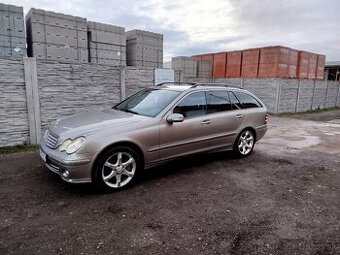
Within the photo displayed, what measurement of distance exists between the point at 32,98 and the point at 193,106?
4021mm

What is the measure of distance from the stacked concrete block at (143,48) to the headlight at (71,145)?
284 inches

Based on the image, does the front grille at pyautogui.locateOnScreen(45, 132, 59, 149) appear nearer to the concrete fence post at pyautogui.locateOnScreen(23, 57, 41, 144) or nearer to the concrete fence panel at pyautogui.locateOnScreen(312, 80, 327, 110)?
the concrete fence post at pyautogui.locateOnScreen(23, 57, 41, 144)

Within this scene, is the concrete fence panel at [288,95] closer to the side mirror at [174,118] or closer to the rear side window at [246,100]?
the rear side window at [246,100]

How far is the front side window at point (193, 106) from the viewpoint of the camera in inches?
194

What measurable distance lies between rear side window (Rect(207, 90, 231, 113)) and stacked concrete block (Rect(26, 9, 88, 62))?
14.1 feet

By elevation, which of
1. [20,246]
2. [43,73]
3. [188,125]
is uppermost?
[43,73]

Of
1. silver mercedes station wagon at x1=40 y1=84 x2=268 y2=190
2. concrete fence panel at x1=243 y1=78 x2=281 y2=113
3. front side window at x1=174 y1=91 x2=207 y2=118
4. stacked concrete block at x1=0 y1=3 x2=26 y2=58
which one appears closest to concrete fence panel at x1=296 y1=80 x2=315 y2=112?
concrete fence panel at x1=243 y1=78 x2=281 y2=113

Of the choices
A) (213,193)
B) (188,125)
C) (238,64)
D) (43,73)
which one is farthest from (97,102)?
(238,64)

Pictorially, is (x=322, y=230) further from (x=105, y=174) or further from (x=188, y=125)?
(x=105, y=174)

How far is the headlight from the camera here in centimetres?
384

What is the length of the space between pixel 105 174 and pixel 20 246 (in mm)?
1474

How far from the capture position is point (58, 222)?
3332 mm

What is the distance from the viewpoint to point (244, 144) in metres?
6.18

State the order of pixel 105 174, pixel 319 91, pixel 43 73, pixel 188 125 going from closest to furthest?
pixel 105 174, pixel 188 125, pixel 43 73, pixel 319 91
